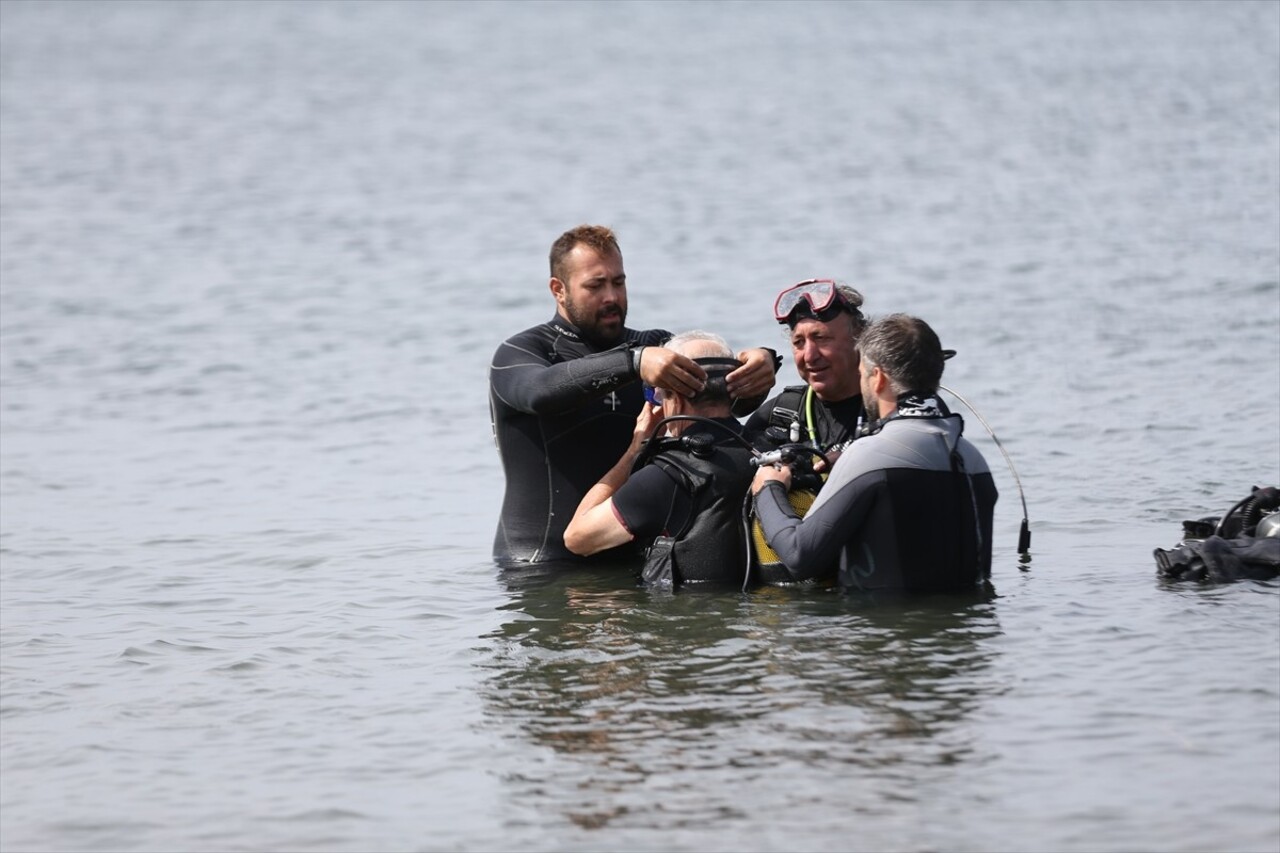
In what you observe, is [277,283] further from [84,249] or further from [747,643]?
[747,643]

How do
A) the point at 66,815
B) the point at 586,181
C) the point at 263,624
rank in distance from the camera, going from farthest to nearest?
the point at 586,181 < the point at 263,624 < the point at 66,815

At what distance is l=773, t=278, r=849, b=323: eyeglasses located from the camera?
23.2ft

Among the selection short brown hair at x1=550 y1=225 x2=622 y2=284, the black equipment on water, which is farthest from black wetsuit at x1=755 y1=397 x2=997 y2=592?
short brown hair at x1=550 y1=225 x2=622 y2=284

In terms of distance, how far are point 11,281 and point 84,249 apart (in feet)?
8.53

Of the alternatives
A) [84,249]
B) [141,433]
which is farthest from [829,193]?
[141,433]

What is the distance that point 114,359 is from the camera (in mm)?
17531

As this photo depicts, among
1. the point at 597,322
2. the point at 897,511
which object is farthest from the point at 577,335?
the point at 897,511

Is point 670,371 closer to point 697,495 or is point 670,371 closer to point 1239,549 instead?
point 697,495

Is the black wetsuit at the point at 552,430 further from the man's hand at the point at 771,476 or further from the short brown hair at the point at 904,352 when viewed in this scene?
the short brown hair at the point at 904,352

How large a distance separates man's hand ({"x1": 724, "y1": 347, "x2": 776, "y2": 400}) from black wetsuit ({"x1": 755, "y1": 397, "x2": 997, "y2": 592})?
0.46m

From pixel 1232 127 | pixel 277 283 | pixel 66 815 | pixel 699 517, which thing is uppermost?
pixel 1232 127

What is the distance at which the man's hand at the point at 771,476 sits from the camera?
6.74 m

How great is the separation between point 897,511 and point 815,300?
3.36 ft

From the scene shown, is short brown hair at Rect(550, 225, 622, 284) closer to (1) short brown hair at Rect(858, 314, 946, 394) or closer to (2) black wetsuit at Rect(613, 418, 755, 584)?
(2) black wetsuit at Rect(613, 418, 755, 584)
